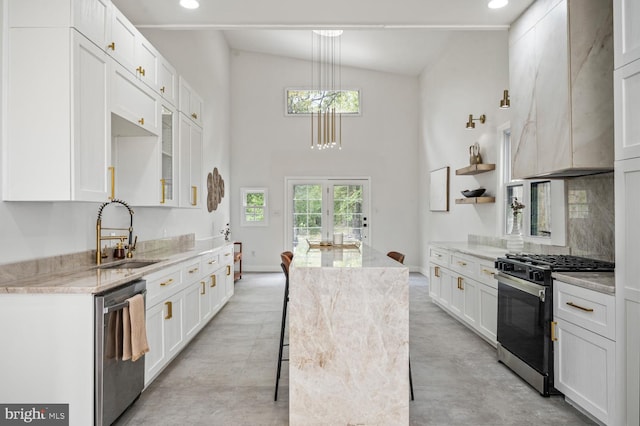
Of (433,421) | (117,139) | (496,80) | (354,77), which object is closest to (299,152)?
(354,77)

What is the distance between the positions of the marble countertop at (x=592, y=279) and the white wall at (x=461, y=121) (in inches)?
91.3

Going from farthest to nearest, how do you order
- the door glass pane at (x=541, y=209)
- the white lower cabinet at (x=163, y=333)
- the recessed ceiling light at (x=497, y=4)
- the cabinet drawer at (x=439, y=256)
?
the cabinet drawer at (x=439, y=256) < the door glass pane at (x=541, y=209) < the recessed ceiling light at (x=497, y=4) < the white lower cabinet at (x=163, y=333)

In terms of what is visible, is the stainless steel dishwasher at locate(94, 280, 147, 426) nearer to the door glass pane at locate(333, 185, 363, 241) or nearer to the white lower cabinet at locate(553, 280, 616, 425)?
the white lower cabinet at locate(553, 280, 616, 425)

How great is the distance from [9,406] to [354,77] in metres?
7.69

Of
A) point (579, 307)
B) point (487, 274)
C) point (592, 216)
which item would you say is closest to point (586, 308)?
point (579, 307)

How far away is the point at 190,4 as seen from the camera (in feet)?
11.1

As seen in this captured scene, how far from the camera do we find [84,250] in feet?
9.62

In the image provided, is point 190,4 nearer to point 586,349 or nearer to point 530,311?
point 530,311

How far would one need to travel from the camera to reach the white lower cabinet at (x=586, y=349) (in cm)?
223

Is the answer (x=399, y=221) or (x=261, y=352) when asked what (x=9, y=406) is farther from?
(x=399, y=221)

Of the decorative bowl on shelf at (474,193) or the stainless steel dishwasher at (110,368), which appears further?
the decorative bowl on shelf at (474,193)

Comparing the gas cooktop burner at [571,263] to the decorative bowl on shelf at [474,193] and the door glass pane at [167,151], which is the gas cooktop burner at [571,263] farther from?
the door glass pane at [167,151]

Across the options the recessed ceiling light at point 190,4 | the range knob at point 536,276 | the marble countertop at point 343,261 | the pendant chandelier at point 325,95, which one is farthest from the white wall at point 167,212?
the range knob at point 536,276

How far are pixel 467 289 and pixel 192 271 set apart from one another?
281 centimetres
